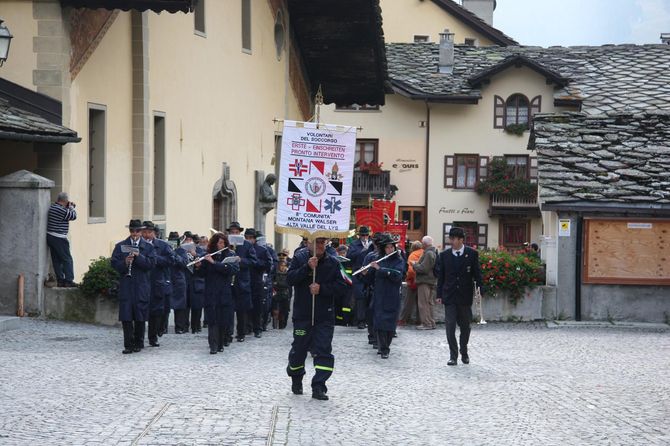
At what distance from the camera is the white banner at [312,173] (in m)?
12.8

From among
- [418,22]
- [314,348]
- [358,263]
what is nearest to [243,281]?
[358,263]

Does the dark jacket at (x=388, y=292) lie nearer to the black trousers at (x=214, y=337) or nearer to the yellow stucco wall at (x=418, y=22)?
the black trousers at (x=214, y=337)

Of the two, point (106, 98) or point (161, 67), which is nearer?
point (106, 98)

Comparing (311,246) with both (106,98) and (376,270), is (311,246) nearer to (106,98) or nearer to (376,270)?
(376,270)

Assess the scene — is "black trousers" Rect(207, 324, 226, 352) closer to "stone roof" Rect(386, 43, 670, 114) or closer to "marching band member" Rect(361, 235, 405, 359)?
"marching band member" Rect(361, 235, 405, 359)

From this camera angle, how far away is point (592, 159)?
2453 centimetres

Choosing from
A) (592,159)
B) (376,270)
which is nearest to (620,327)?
(592,159)

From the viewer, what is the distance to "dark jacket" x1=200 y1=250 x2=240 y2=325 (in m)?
16.5

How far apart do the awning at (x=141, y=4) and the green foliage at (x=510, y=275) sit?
24.3ft

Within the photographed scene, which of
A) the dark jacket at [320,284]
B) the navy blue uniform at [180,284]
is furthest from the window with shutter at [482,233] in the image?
the dark jacket at [320,284]

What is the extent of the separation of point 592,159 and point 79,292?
1105 cm

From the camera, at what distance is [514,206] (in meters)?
51.7

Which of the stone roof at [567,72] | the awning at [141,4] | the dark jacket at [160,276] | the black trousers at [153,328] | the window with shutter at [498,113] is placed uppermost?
the stone roof at [567,72]

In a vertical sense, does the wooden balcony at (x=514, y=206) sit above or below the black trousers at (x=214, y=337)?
above
